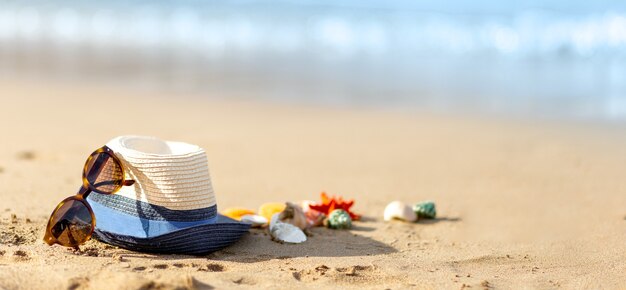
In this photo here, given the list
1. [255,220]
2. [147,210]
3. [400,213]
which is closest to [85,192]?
[147,210]

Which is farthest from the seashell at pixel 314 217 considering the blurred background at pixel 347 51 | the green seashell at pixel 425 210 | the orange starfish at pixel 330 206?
the blurred background at pixel 347 51

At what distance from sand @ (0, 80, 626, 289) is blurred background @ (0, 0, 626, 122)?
3.35ft

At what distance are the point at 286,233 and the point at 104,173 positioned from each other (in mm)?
1141

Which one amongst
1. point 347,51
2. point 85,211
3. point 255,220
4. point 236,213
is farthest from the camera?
point 347,51

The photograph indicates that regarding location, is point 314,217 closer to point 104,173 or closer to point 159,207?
point 159,207

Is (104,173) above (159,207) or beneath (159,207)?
above

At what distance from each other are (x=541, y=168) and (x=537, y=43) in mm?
8874

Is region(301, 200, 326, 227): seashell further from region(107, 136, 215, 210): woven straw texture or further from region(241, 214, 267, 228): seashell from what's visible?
region(107, 136, 215, 210): woven straw texture

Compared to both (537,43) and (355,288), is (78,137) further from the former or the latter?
(537,43)

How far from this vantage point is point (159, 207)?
429cm

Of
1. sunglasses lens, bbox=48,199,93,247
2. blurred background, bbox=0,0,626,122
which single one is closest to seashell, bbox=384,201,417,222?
sunglasses lens, bbox=48,199,93,247

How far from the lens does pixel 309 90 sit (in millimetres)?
10961

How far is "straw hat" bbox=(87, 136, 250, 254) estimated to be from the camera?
4258 mm

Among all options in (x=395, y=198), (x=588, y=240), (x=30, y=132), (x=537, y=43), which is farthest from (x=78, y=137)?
(x=537, y=43)
